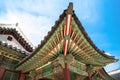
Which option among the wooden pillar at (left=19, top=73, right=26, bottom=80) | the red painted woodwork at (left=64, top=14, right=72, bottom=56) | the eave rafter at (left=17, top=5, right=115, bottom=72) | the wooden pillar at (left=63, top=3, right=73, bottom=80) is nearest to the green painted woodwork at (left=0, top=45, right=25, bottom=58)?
the eave rafter at (left=17, top=5, right=115, bottom=72)

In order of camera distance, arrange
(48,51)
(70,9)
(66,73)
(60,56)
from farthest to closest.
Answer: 1. (48,51)
2. (60,56)
3. (66,73)
4. (70,9)

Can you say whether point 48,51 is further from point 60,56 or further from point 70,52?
point 70,52

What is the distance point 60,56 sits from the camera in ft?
23.9

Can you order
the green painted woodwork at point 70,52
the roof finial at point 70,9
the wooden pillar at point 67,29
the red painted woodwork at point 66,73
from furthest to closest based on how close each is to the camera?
1. the red painted woodwork at point 66,73
2. the green painted woodwork at point 70,52
3. the wooden pillar at point 67,29
4. the roof finial at point 70,9

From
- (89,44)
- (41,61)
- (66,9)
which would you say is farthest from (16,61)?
(66,9)

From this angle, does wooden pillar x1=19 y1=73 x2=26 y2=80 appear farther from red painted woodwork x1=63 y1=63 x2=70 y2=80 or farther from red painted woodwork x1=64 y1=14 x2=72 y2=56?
red painted woodwork x1=64 y1=14 x2=72 y2=56

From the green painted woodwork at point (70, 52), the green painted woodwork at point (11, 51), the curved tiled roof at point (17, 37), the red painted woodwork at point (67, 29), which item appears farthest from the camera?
the curved tiled roof at point (17, 37)

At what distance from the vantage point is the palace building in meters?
6.24

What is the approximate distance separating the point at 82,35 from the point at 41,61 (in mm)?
2763

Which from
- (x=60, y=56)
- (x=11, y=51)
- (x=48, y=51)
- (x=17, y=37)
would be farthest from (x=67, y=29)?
(x=17, y=37)

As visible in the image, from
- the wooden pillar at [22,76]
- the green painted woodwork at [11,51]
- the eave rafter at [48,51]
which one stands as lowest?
the wooden pillar at [22,76]

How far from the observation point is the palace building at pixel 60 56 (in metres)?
6.24

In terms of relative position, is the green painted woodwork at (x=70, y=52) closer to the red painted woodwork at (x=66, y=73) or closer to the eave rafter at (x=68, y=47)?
the eave rafter at (x=68, y=47)

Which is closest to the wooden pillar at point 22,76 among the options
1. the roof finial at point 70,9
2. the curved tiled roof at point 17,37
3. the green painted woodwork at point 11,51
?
the green painted woodwork at point 11,51
